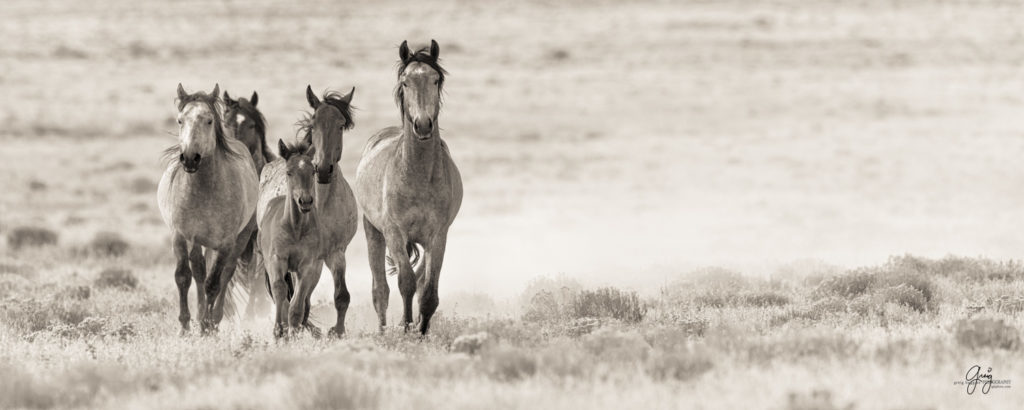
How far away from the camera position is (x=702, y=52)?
211 ft

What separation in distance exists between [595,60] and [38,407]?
179ft

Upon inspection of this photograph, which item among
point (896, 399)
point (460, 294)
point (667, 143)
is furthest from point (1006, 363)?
point (667, 143)

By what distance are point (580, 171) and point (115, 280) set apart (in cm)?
2039

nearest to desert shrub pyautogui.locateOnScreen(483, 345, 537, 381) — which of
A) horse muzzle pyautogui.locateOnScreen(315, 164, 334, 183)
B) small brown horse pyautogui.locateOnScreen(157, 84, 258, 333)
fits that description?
horse muzzle pyautogui.locateOnScreen(315, 164, 334, 183)

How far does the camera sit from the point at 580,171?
34.6 meters

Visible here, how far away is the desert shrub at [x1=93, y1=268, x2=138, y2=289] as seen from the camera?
15.1m

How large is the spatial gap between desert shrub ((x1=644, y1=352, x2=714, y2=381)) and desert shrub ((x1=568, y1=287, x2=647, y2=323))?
9.86 feet

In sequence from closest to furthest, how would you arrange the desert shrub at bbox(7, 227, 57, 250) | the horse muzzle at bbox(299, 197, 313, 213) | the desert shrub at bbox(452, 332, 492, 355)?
the desert shrub at bbox(452, 332, 492, 355)
the horse muzzle at bbox(299, 197, 313, 213)
the desert shrub at bbox(7, 227, 57, 250)

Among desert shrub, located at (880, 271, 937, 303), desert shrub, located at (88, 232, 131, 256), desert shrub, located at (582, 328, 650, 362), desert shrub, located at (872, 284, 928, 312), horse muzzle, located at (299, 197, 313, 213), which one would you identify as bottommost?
desert shrub, located at (582, 328, 650, 362)

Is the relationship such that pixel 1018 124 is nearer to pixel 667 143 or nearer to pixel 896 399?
pixel 667 143

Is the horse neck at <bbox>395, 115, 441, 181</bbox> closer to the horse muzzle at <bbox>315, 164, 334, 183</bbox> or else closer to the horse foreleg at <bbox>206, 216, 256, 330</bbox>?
the horse muzzle at <bbox>315, 164, 334, 183</bbox>

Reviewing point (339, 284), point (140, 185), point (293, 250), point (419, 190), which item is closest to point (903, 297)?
point (419, 190)

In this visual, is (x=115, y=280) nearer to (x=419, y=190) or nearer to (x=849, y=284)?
(x=419, y=190)

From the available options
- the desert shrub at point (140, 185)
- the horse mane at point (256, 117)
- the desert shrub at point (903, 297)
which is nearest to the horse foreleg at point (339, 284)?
the horse mane at point (256, 117)
